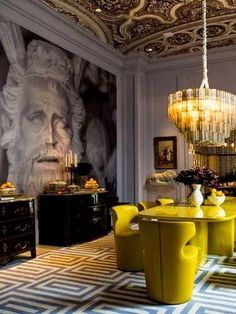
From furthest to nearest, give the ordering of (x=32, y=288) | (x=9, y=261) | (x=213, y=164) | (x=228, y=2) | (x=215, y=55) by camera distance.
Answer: (x=213, y=164) < (x=215, y=55) < (x=228, y=2) < (x=9, y=261) < (x=32, y=288)

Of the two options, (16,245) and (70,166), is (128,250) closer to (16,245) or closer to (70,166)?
(16,245)

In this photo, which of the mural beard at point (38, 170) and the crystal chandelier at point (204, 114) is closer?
the crystal chandelier at point (204, 114)

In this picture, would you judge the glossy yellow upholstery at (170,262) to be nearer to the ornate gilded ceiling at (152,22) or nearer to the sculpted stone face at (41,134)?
the sculpted stone face at (41,134)

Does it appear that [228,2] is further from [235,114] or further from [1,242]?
[1,242]

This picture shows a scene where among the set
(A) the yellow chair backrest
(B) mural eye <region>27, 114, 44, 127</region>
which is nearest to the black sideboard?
(B) mural eye <region>27, 114, 44, 127</region>

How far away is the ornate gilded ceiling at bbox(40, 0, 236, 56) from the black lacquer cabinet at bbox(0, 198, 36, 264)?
3625mm

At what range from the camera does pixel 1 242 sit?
486cm

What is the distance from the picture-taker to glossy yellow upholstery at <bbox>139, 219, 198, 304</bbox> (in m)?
3.47

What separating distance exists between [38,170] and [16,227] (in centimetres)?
152

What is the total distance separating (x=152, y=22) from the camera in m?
7.48

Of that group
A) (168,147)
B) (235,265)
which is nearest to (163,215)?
(235,265)

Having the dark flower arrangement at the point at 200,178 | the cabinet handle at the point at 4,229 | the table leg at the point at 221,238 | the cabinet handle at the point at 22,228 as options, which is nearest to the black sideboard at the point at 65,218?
the cabinet handle at the point at 22,228

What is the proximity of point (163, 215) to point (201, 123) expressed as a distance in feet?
5.88

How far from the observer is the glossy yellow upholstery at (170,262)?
3.47 m
